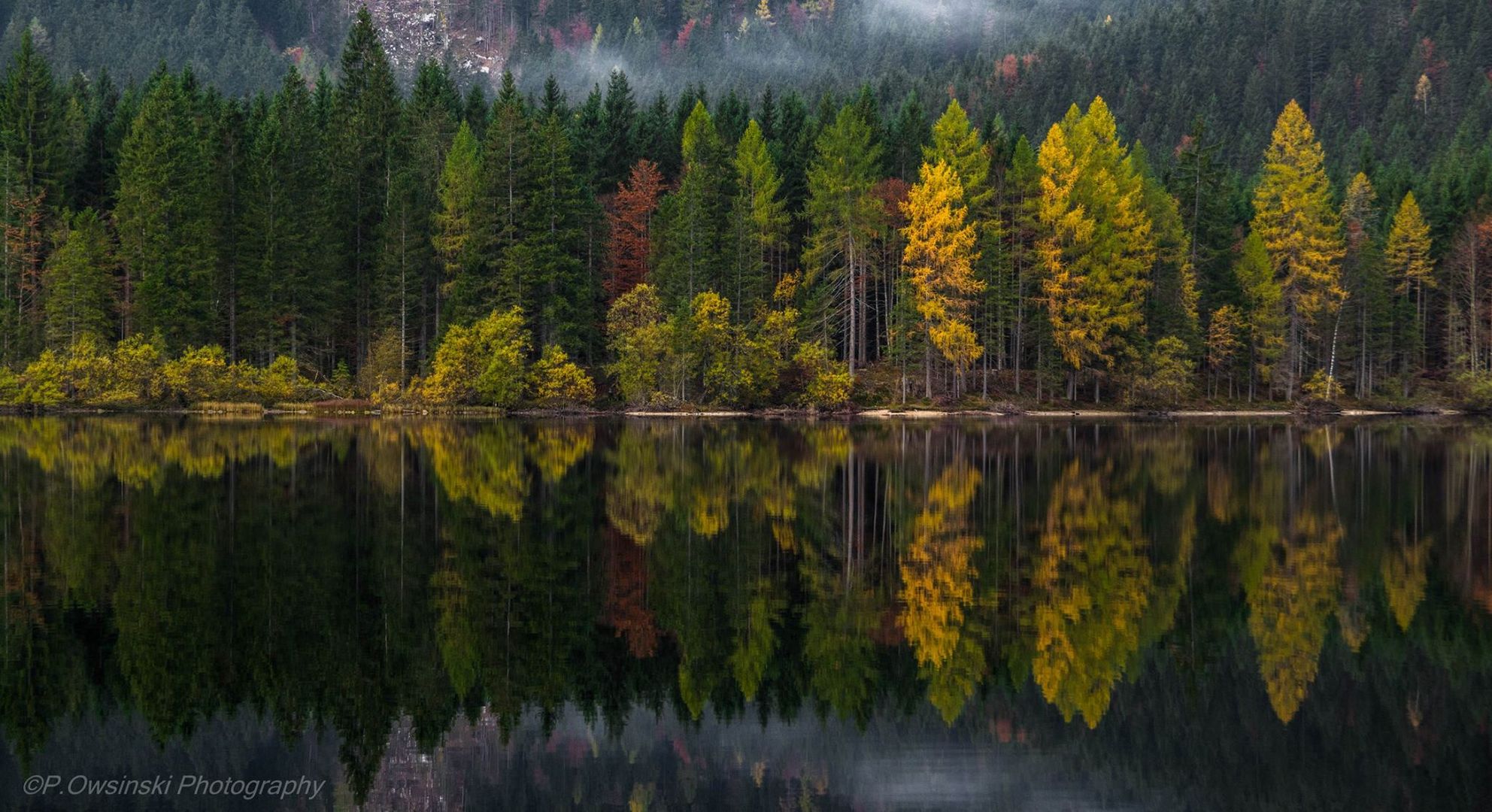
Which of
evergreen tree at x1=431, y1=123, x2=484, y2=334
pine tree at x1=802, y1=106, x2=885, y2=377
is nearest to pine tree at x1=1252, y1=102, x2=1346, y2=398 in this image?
pine tree at x1=802, y1=106, x2=885, y2=377

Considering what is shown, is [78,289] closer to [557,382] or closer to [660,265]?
[557,382]

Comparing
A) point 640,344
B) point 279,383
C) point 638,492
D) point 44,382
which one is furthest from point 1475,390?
point 44,382

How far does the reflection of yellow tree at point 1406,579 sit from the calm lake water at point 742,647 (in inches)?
4.0

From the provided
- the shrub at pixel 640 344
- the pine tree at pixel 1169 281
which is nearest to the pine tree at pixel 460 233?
the shrub at pixel 640 344

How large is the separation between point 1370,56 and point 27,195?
17338 centimetres

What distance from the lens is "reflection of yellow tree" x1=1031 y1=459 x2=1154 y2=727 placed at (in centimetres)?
1425

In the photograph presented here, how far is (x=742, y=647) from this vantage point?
1563cm

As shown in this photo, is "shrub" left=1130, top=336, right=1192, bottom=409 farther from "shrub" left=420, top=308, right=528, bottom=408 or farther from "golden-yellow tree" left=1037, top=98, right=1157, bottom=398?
"shrub" left=420, top=308, right=528, bottom=408

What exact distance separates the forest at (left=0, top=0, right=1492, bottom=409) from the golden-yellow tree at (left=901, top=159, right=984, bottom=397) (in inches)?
8.7

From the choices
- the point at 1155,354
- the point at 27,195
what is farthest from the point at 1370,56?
the point at 27,195

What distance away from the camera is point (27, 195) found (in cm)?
7962

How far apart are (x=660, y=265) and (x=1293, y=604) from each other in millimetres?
62209

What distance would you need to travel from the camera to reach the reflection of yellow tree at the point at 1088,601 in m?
14.2

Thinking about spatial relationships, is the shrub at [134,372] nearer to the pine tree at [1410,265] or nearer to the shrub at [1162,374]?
the shrub at [1162,374]
